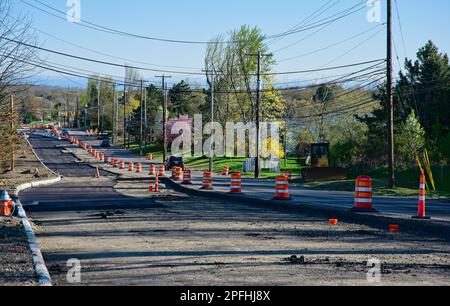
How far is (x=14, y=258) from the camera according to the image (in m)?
12.3

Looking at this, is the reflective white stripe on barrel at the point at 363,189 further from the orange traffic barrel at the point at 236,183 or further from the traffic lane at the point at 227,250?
the orange traffic barrel at the point at 236,183

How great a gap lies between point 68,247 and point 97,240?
1.10 metres

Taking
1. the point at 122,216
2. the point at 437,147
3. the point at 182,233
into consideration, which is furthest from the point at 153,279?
the point at 437,147

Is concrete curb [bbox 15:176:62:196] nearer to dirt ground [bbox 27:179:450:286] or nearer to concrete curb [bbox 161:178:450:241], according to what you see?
concrete curb [bbox 161:178:450:241]

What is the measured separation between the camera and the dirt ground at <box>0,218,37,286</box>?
9883 mm

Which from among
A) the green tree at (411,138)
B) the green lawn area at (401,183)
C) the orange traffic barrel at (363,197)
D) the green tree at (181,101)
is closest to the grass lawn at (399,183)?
the green lawn area at (401,183)

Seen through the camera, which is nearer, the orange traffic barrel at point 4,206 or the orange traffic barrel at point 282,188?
the orange traffic barrel at point 4,206

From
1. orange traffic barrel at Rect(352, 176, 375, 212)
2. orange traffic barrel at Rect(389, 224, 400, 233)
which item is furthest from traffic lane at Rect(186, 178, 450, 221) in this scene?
orange traffic barrel at Rect(389, 224, 400, 233)

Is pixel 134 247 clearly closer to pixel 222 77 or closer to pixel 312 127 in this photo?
pixel 222 77

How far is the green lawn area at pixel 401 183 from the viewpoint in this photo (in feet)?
124

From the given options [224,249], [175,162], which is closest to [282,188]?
[224,249]

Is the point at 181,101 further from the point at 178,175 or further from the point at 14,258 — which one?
the point at 14,258

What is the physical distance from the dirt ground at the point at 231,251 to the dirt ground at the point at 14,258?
445 millimetres

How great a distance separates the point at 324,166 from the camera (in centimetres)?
5322
